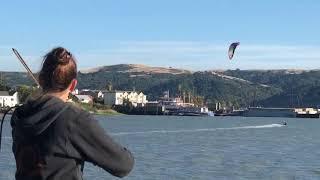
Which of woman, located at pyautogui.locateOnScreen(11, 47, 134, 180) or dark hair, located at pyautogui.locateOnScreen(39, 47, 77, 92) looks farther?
dark hair, located at pyautogui.locateOnScreen(39, 47, 77, 92)

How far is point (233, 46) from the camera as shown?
20.5 meters

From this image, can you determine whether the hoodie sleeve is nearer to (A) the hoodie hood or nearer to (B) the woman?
(B) the woman

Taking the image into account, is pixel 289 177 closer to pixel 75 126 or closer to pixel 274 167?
pixel 274 167

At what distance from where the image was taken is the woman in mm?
3240

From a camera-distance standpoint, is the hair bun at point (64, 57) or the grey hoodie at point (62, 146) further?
the hair bun at point (64, 57)

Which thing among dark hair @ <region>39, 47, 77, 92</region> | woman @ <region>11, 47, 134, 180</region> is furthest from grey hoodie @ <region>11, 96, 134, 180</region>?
dark hair @ <region>39, 47, 77, 92</region>

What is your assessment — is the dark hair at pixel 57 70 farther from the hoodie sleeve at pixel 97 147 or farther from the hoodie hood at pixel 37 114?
the hoodie sleeve at pixel 97 147

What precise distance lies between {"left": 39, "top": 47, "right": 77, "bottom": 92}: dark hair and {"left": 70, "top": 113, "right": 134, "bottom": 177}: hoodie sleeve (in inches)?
8.3

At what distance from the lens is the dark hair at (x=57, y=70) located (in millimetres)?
3359

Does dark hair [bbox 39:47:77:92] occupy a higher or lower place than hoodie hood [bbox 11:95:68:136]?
higher

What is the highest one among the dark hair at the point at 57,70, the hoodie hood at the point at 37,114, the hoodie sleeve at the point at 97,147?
the dark hair at the point at 57,70

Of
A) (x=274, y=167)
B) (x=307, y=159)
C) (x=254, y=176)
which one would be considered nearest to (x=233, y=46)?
(x=254, y=176)

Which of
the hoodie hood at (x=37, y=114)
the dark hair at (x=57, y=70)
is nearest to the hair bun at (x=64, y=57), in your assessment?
the dark hair at (x=57, y=70)

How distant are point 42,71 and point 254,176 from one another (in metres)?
27.5
